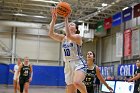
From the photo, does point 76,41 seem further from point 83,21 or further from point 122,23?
point 83,21

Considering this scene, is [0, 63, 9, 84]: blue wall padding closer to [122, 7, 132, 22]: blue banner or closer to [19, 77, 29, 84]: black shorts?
[122, 7, 132, 22]: blue banner

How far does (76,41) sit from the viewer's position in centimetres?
541

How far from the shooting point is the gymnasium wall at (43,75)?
25516 millimetres

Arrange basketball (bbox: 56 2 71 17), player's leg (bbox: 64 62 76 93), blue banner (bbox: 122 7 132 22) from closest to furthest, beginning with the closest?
basketball (bbox: 56 2 71 17)
player's leg (bbox: 64 62 76 93)
blue banner (bbox: 122 7 132 22)

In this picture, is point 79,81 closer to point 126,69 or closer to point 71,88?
point 71,88

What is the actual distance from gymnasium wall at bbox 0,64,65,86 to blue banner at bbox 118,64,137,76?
7202 millimetres

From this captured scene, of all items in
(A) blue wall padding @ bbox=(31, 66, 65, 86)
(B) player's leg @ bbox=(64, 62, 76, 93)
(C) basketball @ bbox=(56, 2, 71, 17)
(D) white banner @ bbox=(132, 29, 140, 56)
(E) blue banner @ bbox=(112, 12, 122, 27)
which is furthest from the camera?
(A) blue wall padding @ bbox=(31, 66, 65, 86)

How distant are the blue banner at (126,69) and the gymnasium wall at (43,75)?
7.20 metres

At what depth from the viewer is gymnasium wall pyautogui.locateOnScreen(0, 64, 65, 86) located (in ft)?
83.7

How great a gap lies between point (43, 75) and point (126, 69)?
9082mm

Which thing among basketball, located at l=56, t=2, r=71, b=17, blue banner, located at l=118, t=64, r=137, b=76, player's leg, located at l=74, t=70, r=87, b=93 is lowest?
blue banner, located at l=118, t=64, r=137, b=76

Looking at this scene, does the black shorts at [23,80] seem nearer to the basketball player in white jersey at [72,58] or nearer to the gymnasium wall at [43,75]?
the basketball player in white jersey at [72,58]

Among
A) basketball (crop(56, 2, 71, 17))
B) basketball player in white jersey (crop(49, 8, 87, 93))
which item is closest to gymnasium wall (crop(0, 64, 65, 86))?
basketball player in white jersey (crop(49, 8, 87, 93))

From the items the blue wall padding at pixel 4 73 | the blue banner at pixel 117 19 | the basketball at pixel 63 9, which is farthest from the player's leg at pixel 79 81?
the blue wall padding at pixel 4 73
